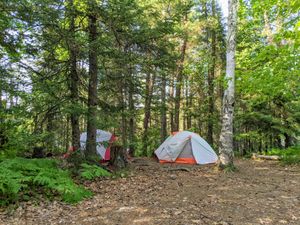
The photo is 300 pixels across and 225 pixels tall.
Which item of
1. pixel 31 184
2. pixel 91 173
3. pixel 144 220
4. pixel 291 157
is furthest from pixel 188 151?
pixel 144 220

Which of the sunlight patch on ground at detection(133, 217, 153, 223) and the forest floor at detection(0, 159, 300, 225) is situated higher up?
the forest floor at detection(0, 159, 300, 225)

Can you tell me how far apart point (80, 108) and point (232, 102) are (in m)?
4.70

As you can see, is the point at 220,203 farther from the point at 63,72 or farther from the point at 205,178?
the point at 63,72

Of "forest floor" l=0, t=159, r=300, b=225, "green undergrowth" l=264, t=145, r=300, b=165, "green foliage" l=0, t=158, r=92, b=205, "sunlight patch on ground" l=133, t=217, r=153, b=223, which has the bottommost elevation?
"sunlight patch on ground" l=133, t=217, r=153, b=223

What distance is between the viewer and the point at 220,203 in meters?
4.98

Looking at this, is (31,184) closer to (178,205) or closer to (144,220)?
(144,220)

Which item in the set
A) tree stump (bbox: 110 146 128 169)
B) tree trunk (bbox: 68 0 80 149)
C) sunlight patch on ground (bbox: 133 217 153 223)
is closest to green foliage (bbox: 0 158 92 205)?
sunlight patch on ground (bbox: 133 217 153 223)

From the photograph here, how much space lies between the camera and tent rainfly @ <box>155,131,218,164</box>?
11.3 metres

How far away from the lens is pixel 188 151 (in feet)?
37.6

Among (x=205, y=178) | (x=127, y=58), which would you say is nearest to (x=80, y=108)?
(x=127, y=58)

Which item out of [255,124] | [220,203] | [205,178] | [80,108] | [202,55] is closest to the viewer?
[220,203]

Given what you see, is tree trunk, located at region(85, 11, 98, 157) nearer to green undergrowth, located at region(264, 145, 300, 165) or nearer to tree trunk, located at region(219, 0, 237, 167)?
tree trunk, located at region(219, 0, 237, 167)

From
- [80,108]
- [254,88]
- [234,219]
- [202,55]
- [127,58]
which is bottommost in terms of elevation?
[234,219]

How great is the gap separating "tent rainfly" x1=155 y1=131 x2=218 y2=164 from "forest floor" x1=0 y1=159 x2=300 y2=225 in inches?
157
